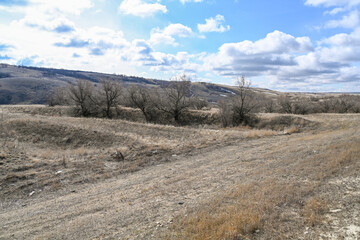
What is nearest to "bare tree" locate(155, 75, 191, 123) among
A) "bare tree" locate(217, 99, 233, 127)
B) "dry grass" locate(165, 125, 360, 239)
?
"bare tree" locate(217, 99, 233, 127)

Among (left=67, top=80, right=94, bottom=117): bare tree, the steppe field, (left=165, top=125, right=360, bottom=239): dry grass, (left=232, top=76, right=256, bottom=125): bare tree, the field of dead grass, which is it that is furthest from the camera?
(left=67, top=80, right=94, bottom=117): bare tree

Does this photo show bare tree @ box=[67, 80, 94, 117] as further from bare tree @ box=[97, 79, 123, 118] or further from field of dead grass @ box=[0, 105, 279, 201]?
field of dead grass @ box=[0, 105, 279, 201]

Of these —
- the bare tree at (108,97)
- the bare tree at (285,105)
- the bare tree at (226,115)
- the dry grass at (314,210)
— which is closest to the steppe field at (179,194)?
the dry grass at (314,210)

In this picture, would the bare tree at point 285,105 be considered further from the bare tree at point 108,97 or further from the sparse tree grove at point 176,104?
the bare tree at point 108,97

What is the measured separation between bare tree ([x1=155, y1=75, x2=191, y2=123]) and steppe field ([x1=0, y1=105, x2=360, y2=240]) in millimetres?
28431

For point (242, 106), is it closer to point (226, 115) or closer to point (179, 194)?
point (226, 115)

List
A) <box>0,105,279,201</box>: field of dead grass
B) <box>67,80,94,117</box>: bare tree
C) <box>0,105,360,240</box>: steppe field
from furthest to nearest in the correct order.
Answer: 1. <box>67,80,94,117</box>: bare tree
2. <box>0,105,279,201</box>: field of dead grass
3. <box>0,105,360,240</box>: steppe field

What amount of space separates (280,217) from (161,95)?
4342cm

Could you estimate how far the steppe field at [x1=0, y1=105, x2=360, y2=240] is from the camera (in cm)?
519

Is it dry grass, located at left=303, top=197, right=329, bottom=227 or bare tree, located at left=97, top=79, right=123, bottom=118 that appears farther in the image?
bare tree, located at left=97, top=79, right=123, bottom=118

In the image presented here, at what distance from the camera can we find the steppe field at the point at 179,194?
5.19 metres

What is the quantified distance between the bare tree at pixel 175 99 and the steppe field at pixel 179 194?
93.3 ft

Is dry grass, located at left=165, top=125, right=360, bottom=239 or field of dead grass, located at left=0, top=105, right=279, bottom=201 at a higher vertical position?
dry grass, located at left=165, top=125, right=360, bottom=239

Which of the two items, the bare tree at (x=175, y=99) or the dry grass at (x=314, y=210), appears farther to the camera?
the bare tree at (x=175, y=99)
